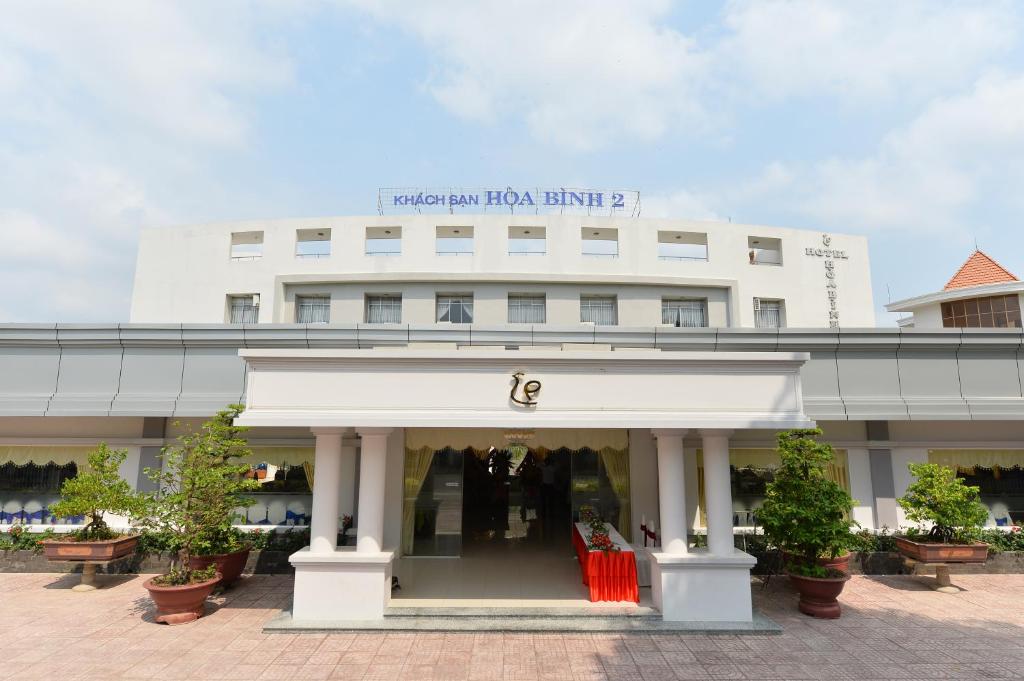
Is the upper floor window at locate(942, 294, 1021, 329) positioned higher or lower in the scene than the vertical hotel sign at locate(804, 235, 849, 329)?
lower

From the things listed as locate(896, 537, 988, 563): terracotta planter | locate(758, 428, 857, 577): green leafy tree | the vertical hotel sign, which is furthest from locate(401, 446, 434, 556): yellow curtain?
the vertical hotel sign

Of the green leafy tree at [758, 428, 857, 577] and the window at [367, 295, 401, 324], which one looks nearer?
the green leafy tree at [758, 428, 857, 577]

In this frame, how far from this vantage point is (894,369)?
12258mm

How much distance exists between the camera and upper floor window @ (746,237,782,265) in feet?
83.8

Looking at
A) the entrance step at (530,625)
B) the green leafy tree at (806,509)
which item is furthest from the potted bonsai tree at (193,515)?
the green leafy tree at (806,509)

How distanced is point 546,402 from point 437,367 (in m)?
1.83

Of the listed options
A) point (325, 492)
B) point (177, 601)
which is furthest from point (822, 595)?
point (177, 601)

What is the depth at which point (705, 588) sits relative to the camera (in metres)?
8.97

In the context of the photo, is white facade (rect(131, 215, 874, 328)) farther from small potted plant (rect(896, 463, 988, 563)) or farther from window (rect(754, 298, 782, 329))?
small potted plant (rect(896, 463, 988, 563))

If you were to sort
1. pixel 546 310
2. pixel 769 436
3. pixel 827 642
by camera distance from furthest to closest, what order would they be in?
pixel 546 310 → pixel 769 436 → pixel 827 642

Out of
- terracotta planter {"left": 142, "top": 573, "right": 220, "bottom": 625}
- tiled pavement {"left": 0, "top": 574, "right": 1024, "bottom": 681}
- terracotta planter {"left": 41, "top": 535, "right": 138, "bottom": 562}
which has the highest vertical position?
terracotta planter {"left": 41, "top": 535, "right": 138, "bottom": 562}

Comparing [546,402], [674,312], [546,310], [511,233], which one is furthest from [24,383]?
[674,312]

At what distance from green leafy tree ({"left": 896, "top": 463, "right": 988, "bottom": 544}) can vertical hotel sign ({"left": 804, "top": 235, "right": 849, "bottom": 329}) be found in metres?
15.6

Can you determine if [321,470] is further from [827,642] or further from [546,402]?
[827,642]
